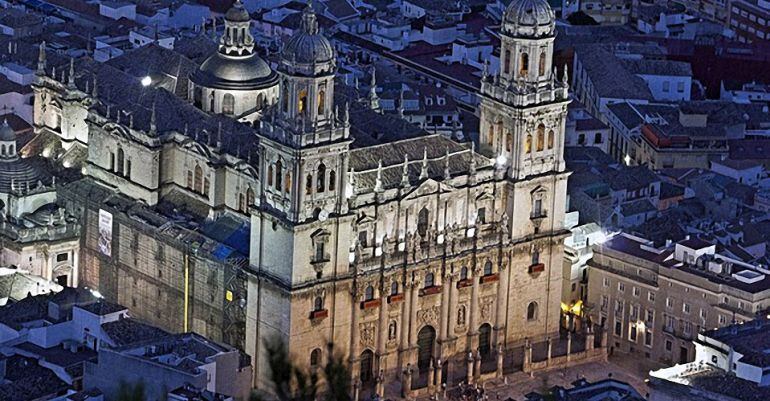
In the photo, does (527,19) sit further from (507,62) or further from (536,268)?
(536,268)

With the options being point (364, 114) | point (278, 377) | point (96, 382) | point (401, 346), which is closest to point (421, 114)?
point (364, 114)

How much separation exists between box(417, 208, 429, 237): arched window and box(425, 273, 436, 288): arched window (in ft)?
8.25

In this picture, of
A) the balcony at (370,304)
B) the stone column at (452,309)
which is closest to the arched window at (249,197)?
the balcony at (370,304)

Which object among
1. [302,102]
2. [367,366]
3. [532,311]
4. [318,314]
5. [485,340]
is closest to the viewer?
[302,102]

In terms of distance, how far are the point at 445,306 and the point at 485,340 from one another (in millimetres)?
4767

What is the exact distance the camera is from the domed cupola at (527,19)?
5664 inches

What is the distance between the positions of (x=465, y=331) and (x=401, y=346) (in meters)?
4.99

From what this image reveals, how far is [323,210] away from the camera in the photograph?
445ft

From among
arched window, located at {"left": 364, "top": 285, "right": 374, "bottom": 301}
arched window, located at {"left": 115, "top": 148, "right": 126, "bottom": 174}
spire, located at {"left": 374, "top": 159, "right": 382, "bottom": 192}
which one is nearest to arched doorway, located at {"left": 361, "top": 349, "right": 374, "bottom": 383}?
arched window, located at {"left": 364, "top": 285, "right": 374, "bottom": 301}

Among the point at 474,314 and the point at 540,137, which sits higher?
the point at 540,137

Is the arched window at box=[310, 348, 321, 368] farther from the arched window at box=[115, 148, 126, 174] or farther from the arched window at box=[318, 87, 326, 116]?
the arched window at box=[115, 148, 126, 174]

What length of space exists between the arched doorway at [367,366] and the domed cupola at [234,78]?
17.9 m

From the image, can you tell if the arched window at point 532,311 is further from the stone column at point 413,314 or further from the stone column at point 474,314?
the stone column at point 413,314

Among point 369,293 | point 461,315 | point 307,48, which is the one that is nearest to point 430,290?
point 461,315
